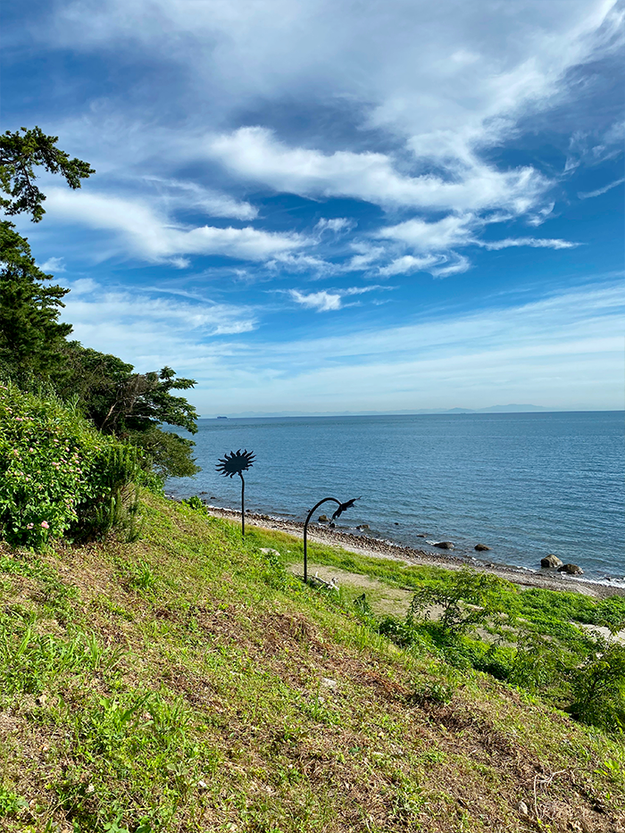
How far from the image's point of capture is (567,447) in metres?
102

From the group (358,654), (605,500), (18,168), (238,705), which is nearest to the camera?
(238,705)

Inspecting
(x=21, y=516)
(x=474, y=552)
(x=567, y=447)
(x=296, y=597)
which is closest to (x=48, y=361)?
(x=21, y=516)

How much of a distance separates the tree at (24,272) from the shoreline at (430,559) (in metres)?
18.5

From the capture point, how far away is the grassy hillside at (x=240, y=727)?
11.1ft

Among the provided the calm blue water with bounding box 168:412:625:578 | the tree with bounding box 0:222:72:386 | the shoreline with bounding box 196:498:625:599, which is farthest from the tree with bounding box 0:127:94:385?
the calm blue water with bounding box 168:412:625:578

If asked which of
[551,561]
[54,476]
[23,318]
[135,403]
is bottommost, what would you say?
[551,561]

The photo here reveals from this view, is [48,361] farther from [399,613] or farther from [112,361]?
[399,613]

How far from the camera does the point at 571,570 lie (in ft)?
91.0

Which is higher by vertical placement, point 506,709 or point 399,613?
point 506,709

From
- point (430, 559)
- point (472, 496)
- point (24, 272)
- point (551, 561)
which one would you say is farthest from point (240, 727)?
point (472, 496)

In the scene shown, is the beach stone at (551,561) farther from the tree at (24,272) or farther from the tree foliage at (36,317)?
the tree at (24,272)

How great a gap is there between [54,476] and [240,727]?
4.56 metres

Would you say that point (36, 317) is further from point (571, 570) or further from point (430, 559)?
point (571, 570)

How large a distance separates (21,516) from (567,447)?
375ft
